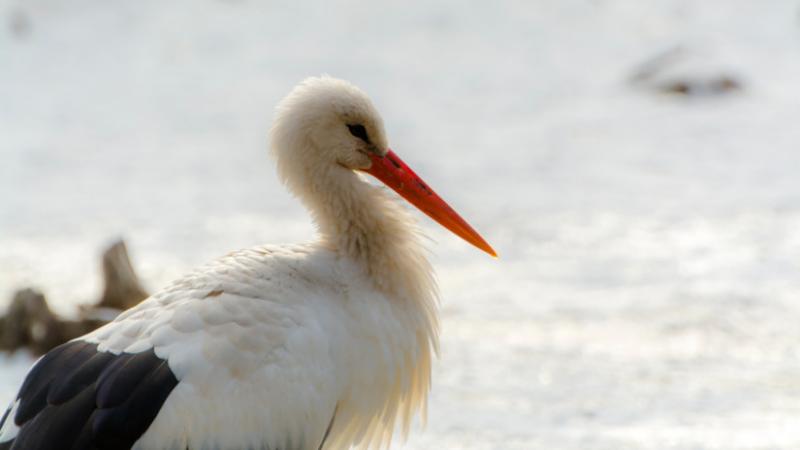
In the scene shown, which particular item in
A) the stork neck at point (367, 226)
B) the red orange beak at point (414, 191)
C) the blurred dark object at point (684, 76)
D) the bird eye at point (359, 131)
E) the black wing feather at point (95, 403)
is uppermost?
the blurred dark object at point (684, 76)

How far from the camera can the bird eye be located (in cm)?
467

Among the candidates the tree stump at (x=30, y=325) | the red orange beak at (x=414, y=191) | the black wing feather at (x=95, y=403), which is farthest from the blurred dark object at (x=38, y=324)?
the black wing feather at (x=95, y=403)

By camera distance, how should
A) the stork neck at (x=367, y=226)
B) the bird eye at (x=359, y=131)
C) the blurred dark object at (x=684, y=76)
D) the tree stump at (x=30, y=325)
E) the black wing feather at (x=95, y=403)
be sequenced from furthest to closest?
the blurred dark object at (x=684, y=76) → the tree stump at (x=30, y=325) → the bird eye at (x=359, y=131) → the stork neck at (x=367, y=226) → the black wing feather at (x=95, y=403)

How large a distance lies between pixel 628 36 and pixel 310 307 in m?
8.57

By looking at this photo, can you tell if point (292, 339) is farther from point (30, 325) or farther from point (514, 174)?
point (514, 174)

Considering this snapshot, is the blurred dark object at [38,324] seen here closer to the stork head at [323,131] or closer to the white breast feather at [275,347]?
the stork head at [323,131]

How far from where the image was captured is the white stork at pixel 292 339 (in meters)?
3.84

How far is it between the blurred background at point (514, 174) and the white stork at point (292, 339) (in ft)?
4.47

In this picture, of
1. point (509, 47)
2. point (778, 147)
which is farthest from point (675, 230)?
point (509, 47)

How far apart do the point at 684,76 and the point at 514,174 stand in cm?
201

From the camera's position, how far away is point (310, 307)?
13.6 feet

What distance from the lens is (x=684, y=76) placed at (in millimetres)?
11422

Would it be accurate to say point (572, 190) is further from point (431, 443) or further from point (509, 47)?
point (431, 443)

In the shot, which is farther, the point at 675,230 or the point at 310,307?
the point at 675,230
